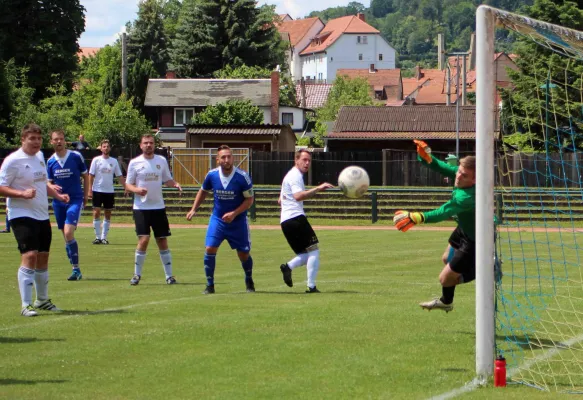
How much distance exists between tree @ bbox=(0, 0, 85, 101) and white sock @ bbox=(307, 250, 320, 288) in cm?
5698

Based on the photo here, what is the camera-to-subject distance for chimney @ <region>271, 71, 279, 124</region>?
7138cm

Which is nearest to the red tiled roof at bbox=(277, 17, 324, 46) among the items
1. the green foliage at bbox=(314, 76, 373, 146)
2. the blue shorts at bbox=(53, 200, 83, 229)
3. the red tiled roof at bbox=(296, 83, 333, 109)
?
the red tiled roof at bbox=(296, 83, 333, 109)

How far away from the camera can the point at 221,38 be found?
262 ft

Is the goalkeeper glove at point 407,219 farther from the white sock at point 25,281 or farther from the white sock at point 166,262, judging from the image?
the white sock at point 166,262

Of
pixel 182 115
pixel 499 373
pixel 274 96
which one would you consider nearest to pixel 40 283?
pixel 499 373

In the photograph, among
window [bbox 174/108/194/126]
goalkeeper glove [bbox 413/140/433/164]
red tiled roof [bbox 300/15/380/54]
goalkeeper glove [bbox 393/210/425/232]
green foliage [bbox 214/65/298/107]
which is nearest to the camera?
goalkeeper glove [bbox 393/210/425/232]

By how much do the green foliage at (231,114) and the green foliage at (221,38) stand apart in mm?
14700

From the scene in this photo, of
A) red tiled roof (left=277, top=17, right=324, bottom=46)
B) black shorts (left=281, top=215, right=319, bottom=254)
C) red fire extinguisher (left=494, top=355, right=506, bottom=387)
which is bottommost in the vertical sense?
red fire extinguisher (left=494, top=355, right=506, bottom=387)

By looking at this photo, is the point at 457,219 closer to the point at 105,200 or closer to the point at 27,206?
the point at 27,206

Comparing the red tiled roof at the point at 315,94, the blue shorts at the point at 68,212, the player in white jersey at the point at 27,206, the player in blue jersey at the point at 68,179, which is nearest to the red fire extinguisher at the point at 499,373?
the player in white jersey at the point at 27,206

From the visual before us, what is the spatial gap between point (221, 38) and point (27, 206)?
69.9 meters

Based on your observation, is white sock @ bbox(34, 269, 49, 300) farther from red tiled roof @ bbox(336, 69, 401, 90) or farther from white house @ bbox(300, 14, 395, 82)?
white house @ bbox(300, 14, 395, 82)

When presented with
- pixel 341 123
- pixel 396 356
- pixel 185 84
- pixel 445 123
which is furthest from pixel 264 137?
pixel 396 356

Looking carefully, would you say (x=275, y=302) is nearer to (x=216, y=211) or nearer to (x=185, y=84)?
(x=216, y=211)
